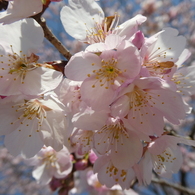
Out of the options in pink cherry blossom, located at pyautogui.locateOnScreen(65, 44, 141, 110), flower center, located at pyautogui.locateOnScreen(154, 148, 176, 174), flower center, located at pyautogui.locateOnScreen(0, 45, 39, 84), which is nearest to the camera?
pink cherry blossom, located at pyautogui.locateOnScreen(65, 44, 141, 110)

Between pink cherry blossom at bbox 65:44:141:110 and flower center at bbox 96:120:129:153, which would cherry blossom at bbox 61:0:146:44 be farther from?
flower center at bbox 96:120:129:153

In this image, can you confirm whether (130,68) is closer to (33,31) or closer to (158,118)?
(158,118)

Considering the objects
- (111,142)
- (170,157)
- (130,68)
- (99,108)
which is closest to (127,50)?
(130,68)

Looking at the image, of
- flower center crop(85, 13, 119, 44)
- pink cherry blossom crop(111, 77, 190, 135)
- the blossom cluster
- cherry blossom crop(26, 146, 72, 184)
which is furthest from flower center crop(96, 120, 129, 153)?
cherry blossom crop(26, 146, 72, 184)

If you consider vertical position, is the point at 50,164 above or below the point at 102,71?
below

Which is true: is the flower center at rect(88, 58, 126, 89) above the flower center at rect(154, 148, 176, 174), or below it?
above

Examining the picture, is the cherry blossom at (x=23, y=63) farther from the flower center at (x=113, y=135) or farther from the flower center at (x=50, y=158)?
the flower center at (x=50, y=158)

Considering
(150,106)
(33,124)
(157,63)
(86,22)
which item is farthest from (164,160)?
(86,22)

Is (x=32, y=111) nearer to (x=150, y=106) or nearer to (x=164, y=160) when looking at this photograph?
(x=150, y=106)
